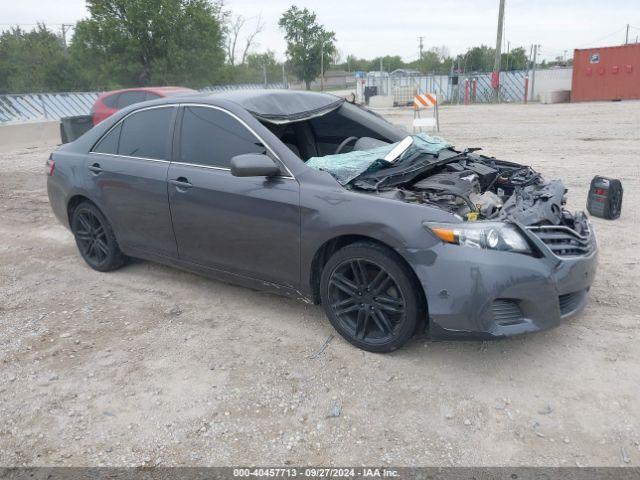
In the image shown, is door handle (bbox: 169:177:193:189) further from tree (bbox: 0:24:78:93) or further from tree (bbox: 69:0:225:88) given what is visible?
tree (bbox: 0:24:78:93)

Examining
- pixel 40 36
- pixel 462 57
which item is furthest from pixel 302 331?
pixel 462 57

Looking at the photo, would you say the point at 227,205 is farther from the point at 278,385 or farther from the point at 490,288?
the point at 490,288

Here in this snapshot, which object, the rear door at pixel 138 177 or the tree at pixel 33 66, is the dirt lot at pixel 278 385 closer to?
the rear door at pixel 138 177

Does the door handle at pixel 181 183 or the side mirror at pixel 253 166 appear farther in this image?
the door handle at pixel 181 183

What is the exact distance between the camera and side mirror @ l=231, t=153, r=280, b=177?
344 centimetres

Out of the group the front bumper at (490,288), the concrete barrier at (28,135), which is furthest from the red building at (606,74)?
the front bumper at (490,288)

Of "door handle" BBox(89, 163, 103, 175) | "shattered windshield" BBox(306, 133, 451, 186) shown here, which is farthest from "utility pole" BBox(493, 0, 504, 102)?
"door handle" BBox(89, 163, 103, 175)

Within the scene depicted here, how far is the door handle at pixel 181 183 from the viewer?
13.2 ft

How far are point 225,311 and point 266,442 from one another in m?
1.59

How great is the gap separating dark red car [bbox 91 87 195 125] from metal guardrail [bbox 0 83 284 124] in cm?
666

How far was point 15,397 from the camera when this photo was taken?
3.15 m

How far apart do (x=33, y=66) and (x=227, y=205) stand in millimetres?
39558

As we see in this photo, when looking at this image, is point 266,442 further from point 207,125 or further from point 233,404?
point 207,125

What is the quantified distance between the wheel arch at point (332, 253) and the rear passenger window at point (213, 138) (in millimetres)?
833
